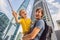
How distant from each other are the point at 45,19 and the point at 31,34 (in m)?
0.19

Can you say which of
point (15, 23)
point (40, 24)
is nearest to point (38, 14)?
point (40, 24)

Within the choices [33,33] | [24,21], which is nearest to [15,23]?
[24,21]

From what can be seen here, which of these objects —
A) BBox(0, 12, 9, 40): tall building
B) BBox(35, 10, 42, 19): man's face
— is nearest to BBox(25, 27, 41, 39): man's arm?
BBox(35, 10, 42, 19): man's face

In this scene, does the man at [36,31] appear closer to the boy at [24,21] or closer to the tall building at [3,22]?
the boy at [24,21]

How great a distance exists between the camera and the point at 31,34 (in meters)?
1.88

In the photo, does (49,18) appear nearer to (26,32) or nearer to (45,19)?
(45,19)

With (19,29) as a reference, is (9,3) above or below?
above

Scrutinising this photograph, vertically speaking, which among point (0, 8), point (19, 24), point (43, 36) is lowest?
point (43, 36)

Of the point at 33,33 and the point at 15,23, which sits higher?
the point at 15,23

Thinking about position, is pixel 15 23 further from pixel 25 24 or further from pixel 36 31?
pixel 36 31

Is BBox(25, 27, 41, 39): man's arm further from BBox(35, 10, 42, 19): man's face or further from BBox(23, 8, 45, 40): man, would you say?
BBox(35, 10, 42, 19): man's face

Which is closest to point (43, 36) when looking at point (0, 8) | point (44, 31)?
point (44, 31)

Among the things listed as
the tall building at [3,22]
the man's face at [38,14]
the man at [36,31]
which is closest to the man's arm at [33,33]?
the man at [36,31]

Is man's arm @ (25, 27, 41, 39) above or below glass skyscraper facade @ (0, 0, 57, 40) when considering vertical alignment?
below
